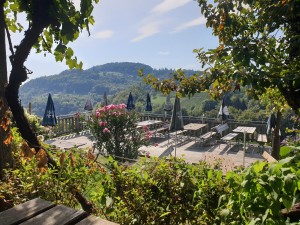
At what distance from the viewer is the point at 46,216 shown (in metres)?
1.30

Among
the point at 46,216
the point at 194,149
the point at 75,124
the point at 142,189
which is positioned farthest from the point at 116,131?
the point at 75,124

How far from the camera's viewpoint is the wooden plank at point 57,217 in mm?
1232

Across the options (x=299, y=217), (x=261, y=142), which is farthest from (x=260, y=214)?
(x=261, y=142)

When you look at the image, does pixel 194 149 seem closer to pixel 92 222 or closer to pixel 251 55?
pixel 251 55

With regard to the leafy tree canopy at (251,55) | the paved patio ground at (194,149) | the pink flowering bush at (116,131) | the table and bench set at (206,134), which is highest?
the leafy tree canopy at (251,55)

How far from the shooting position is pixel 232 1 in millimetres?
3240

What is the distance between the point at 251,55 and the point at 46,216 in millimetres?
2090

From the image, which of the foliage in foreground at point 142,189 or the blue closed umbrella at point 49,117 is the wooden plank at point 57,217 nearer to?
the foliage in foreground at point 142,189

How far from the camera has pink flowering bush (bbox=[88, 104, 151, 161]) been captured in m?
7.65

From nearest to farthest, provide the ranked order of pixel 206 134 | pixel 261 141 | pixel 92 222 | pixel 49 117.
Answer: pixel 92 222 → pixel 49 117 → pixel 261 141 → pixel 206 134

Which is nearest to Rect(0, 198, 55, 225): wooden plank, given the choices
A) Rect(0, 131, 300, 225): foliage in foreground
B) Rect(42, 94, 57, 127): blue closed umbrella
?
Rect(0, 131, 300, 225): foliage in foreground

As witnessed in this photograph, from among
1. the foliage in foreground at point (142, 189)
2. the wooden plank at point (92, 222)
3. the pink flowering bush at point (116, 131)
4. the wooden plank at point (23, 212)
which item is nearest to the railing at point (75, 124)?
the pink flowering bush at point (116, 131)

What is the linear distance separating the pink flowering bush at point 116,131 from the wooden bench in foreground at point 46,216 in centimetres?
617

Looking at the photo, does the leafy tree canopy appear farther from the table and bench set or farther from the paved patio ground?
the table and bench set
